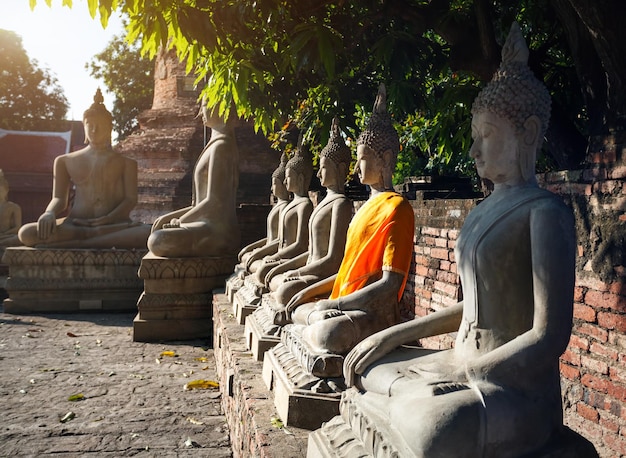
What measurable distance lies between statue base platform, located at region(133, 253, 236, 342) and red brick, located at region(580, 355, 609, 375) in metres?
4.83

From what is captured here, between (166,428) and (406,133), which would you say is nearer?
(166,428)

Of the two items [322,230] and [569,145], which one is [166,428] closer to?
[322,230]

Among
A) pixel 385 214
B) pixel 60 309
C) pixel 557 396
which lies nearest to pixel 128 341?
pixel 60 309

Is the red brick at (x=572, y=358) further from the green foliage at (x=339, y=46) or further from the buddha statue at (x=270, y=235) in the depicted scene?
the buddha statue at (x=270, y=235)

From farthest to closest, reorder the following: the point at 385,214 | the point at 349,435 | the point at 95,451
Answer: the point at 95,451 → the point at 385,214 → the point at 349,435

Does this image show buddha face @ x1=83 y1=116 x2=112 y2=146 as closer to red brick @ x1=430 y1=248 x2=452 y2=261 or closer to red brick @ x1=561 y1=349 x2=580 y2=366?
red brick @ x1=430 y1=248 x2=452 y2=261

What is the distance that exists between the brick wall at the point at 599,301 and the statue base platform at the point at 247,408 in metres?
1.52

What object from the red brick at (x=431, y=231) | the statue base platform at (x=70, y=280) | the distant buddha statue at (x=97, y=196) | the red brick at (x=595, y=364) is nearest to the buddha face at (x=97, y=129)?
the distant buddha statue at (x=97, y=196)

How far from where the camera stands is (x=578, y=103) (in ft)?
16.9

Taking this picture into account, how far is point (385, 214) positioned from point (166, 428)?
7.71ft

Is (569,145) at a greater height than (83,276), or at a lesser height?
greater

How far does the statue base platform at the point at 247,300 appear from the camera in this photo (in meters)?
5.18

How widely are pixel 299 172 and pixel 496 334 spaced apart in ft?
12.3

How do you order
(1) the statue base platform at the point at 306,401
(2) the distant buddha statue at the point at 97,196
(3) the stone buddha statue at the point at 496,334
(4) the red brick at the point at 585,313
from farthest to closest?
1. (2) the distant buddha statue at the point at 97,196
2. (4) the red brick at the point at 585,313
3. (1) the statue base platform at the point at 306,401
4. (3) the stone buddha statue at the point at 496,334
